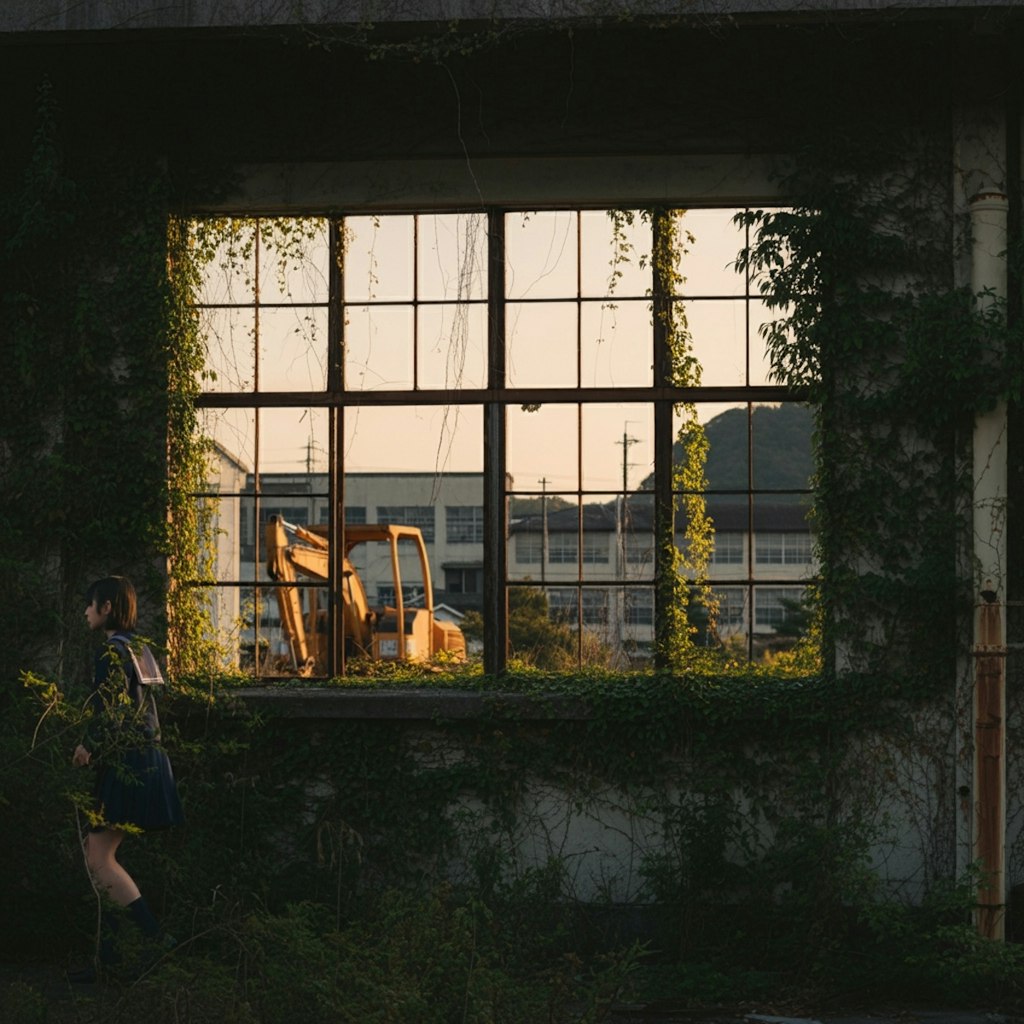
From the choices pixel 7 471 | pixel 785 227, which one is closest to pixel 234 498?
pixel 7 471

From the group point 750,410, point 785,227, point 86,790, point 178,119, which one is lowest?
point 86,790

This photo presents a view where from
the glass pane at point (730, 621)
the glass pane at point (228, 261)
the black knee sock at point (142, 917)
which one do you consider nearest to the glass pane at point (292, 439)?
the glass pane at point (228, 261)

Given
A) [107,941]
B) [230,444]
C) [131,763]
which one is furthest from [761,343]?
[107,941]

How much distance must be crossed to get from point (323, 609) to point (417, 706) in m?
6.25

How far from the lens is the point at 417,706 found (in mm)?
7465

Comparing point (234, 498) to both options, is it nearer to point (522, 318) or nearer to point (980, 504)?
point (522, 318)

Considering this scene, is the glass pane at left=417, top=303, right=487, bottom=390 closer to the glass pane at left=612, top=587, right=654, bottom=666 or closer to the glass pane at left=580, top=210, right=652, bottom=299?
the glass pane at left=580, top=210, right=652, bottom=299

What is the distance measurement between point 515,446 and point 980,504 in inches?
91.9

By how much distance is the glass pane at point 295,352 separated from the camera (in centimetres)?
795

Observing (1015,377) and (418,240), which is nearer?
(1015,377)

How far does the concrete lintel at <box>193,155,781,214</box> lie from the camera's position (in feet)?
25.2

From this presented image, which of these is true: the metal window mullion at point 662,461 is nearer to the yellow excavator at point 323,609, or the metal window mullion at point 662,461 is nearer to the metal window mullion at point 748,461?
the metal window mullion at point 748,461

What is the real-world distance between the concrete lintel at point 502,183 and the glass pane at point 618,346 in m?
0.57

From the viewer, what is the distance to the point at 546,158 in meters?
7.79
